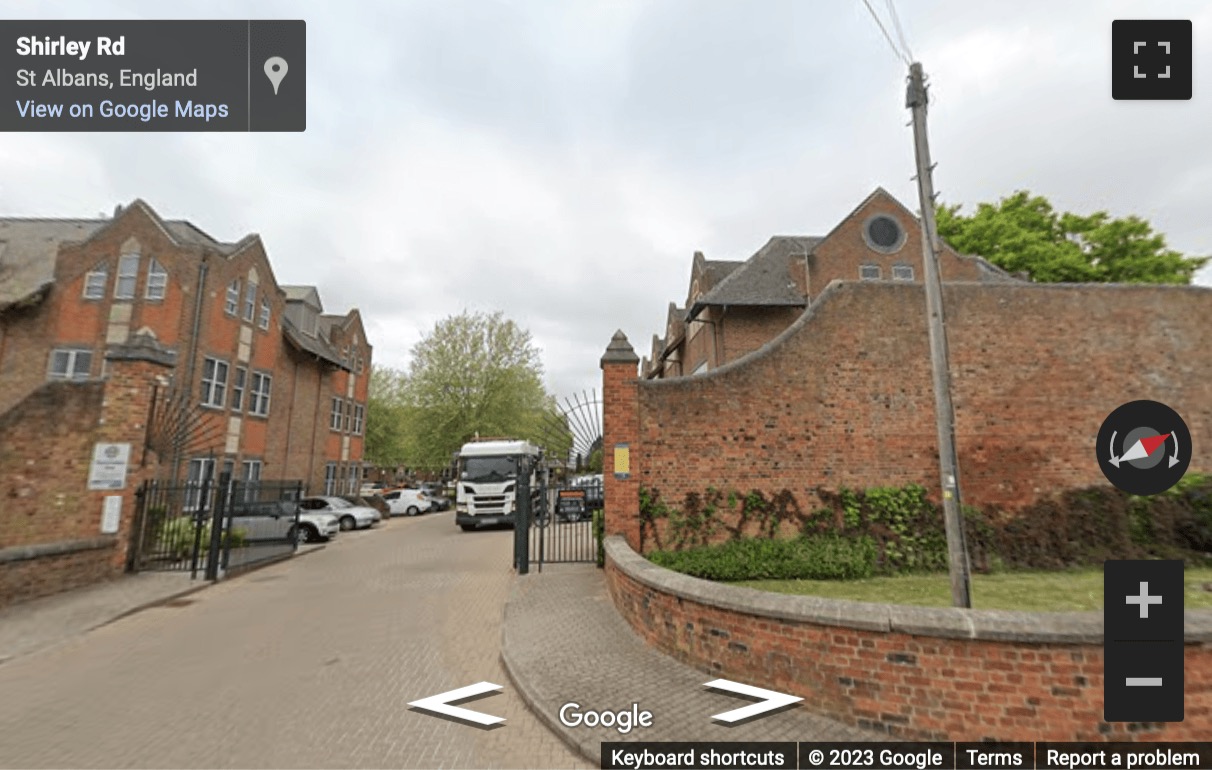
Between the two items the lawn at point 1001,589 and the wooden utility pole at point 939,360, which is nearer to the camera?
the wooden utility pole at point 939,360

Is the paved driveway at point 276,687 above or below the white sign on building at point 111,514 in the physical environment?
below

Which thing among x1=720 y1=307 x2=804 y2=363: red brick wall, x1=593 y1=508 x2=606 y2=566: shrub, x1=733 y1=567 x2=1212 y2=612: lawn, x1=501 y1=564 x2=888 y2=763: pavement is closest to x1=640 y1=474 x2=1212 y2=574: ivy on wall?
x1=733 y1=567 x2=1212 y2=612: lawn

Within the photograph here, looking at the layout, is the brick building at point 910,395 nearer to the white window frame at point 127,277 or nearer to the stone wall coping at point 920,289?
the stone wall coping at point 920,289

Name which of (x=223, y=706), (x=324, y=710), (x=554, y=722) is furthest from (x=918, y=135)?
(x=223, y=706)

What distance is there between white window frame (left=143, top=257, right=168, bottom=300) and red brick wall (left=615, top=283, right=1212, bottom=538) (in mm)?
18393

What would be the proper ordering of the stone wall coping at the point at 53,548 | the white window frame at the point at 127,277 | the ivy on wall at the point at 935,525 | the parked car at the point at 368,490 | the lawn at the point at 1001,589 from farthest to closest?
the parked car at the point at 368,490
the white window frame at the point at 127,277
the ivy on wall at the point at 935,525
the stone wall coping at the point at 53,548
the lawn at the point at 1001,589

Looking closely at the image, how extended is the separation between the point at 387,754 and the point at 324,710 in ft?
4.05

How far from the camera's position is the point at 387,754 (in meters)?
3.99

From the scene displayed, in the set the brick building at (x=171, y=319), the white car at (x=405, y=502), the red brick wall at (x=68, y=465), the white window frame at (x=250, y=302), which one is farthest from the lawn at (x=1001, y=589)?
the white car at (x=405, y=502)

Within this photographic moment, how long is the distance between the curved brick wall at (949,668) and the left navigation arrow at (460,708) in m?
2.39

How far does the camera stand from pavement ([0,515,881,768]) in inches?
161

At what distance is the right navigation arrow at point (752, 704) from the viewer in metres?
4.28

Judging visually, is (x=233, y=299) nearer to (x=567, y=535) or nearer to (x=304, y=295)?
(x=304, y=295)

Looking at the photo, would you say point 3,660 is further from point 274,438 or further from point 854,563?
point 274,438
